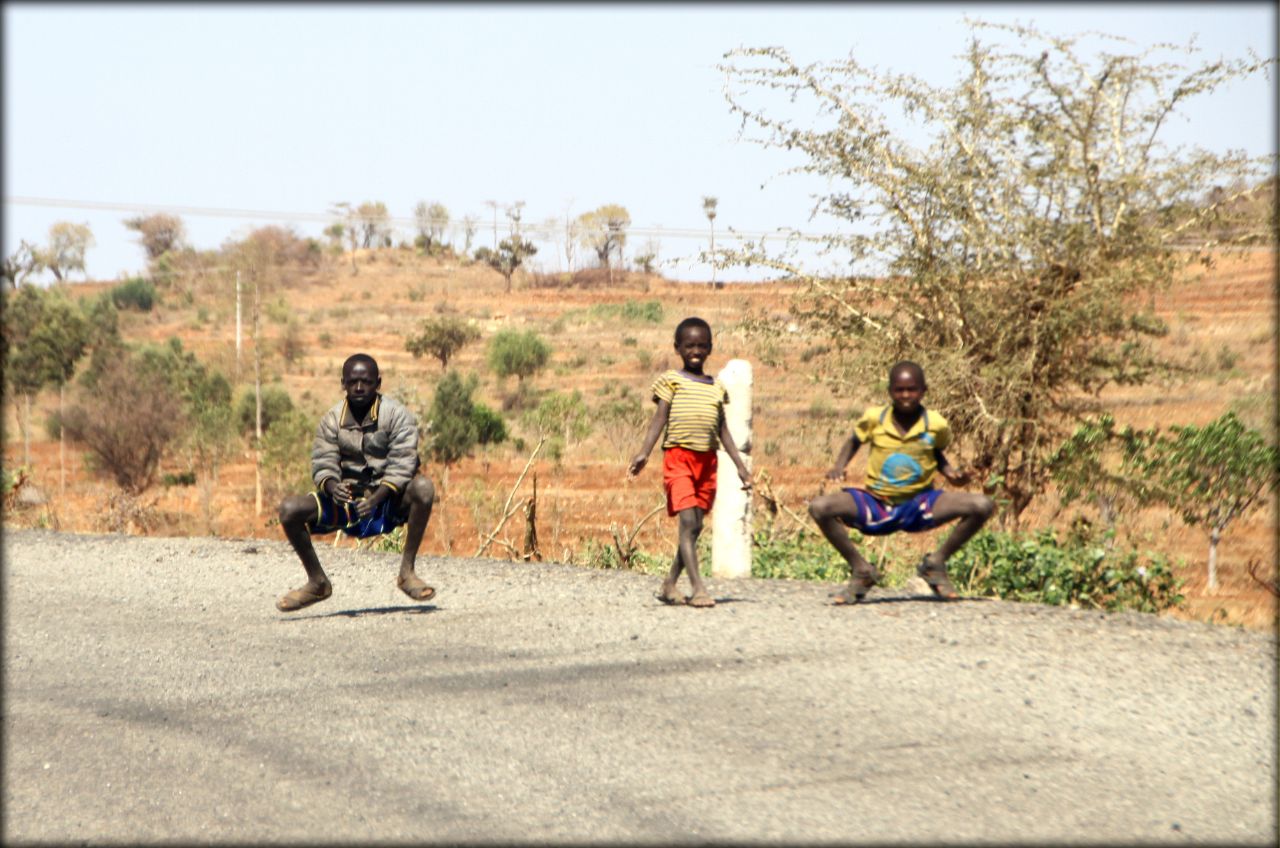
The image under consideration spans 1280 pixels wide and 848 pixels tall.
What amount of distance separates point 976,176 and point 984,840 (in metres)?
9.33

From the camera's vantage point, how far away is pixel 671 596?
8359 millimetres

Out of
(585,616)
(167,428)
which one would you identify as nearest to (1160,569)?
(585,616)

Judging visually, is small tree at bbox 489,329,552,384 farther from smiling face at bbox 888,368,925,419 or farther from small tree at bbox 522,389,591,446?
smiling face at bbox 888,368,925,419

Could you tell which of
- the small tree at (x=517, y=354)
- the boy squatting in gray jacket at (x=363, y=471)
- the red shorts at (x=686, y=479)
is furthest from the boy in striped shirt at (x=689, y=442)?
the small tree at (x=517, y=354)

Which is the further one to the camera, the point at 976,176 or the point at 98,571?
the point at 976,176

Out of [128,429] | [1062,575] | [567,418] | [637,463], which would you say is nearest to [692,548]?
[637,463]

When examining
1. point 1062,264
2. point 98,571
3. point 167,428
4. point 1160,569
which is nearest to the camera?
point 1160,569

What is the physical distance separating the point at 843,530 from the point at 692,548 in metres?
0.89

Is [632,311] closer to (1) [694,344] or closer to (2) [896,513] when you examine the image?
(1) [694,344]

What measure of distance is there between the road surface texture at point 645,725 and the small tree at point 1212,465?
513 cm

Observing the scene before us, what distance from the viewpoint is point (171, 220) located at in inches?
3034

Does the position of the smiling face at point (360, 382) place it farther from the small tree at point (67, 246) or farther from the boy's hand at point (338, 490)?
the small tree at point (67, 246)

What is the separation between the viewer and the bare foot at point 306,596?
8.77m

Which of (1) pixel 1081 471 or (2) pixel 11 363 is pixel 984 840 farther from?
(2) pixel 11 363
